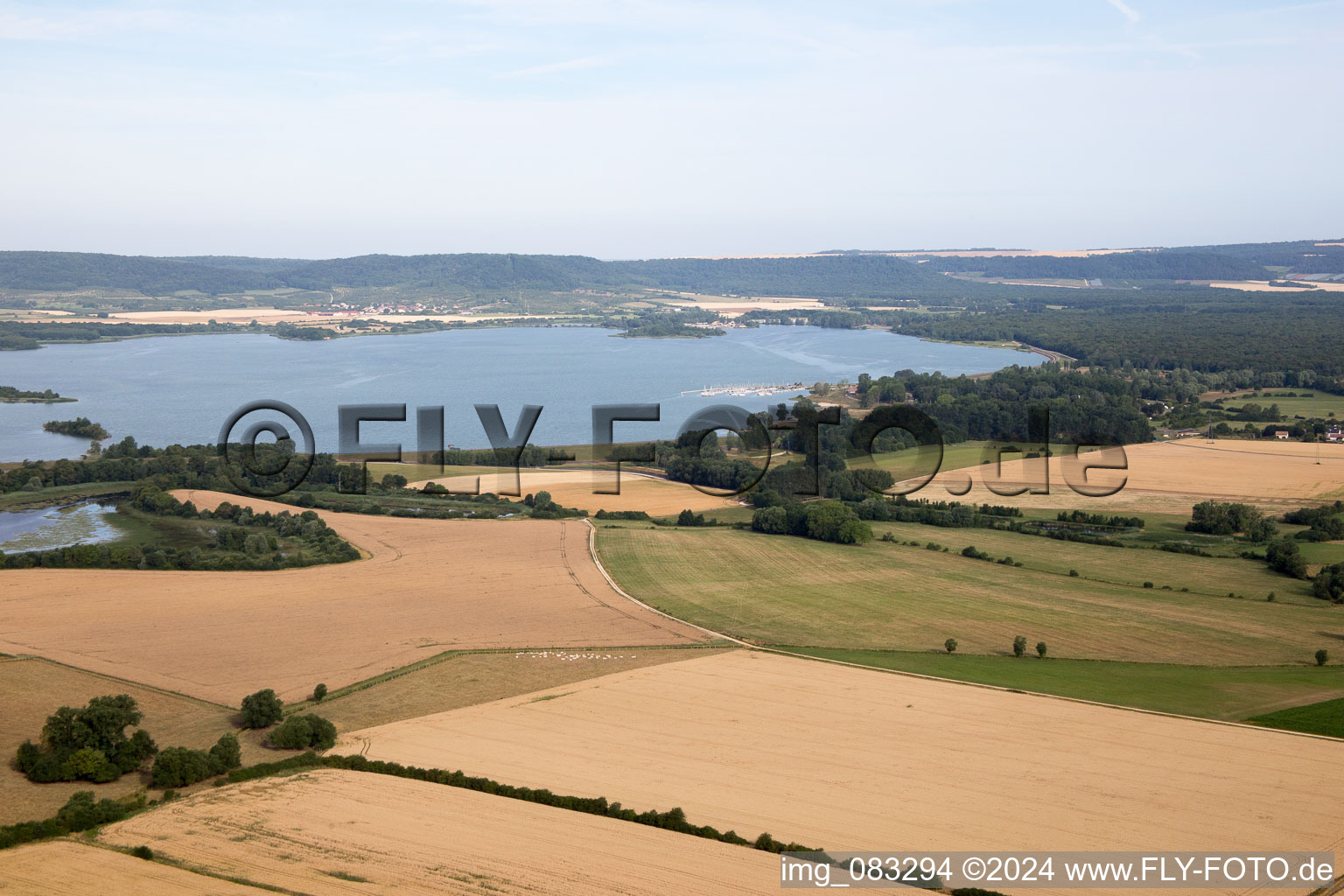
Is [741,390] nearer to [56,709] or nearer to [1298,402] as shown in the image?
[1298,402]

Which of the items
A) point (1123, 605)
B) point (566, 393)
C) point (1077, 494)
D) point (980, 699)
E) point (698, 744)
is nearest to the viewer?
point (698, 744)

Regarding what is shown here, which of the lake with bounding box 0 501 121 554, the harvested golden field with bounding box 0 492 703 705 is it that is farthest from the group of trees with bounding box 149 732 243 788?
the lake with bounding box 0 501 121 554

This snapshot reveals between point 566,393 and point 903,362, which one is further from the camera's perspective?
point 903,362

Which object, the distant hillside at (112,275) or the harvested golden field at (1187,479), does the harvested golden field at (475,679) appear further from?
the distant hillside at (112,275)

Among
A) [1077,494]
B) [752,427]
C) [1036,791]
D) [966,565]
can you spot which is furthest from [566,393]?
[1036,791]

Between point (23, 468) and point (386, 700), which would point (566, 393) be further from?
point (386, 700)

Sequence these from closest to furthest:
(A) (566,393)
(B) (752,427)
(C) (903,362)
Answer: (B) (752,427) → (A) (566,393) → (C) (903,362)
